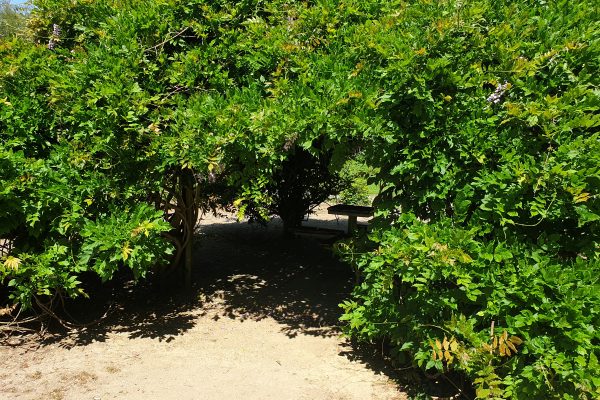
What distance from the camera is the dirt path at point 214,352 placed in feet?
11.7

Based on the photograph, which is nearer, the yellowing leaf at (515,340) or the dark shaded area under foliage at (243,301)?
the yellowing leaf at (515,340)

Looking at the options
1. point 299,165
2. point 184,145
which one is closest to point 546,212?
point 184,145

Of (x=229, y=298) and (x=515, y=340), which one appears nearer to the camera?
(x=515, y=340)

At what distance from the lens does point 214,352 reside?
424 centimetres

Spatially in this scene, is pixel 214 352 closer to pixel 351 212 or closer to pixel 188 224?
pixel 188 224

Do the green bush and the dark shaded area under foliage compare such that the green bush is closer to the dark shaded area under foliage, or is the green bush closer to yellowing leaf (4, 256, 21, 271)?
the dark shaded area under foliage

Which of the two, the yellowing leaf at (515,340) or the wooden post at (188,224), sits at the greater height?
the wooden post at (188,224)

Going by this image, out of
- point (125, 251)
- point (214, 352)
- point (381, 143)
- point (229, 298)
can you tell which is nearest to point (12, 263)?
point (125, 251)

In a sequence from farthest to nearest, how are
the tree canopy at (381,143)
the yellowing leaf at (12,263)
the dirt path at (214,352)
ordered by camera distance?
1. the yellowing leaf at (12,263)
2. the dirt path at (214,352)
3. the tree canopy at (381,143)

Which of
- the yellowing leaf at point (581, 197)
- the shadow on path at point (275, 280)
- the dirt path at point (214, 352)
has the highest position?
the yellowing leaf at point (581, 197)

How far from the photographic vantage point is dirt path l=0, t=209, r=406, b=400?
3.58m

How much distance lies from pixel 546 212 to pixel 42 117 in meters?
4.03

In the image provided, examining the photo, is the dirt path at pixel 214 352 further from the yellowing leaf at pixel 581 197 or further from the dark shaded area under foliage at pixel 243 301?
the yellowing leaf at pixel 581 197

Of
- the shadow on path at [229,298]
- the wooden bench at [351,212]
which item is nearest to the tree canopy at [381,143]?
the shadow on path at [229,298]
